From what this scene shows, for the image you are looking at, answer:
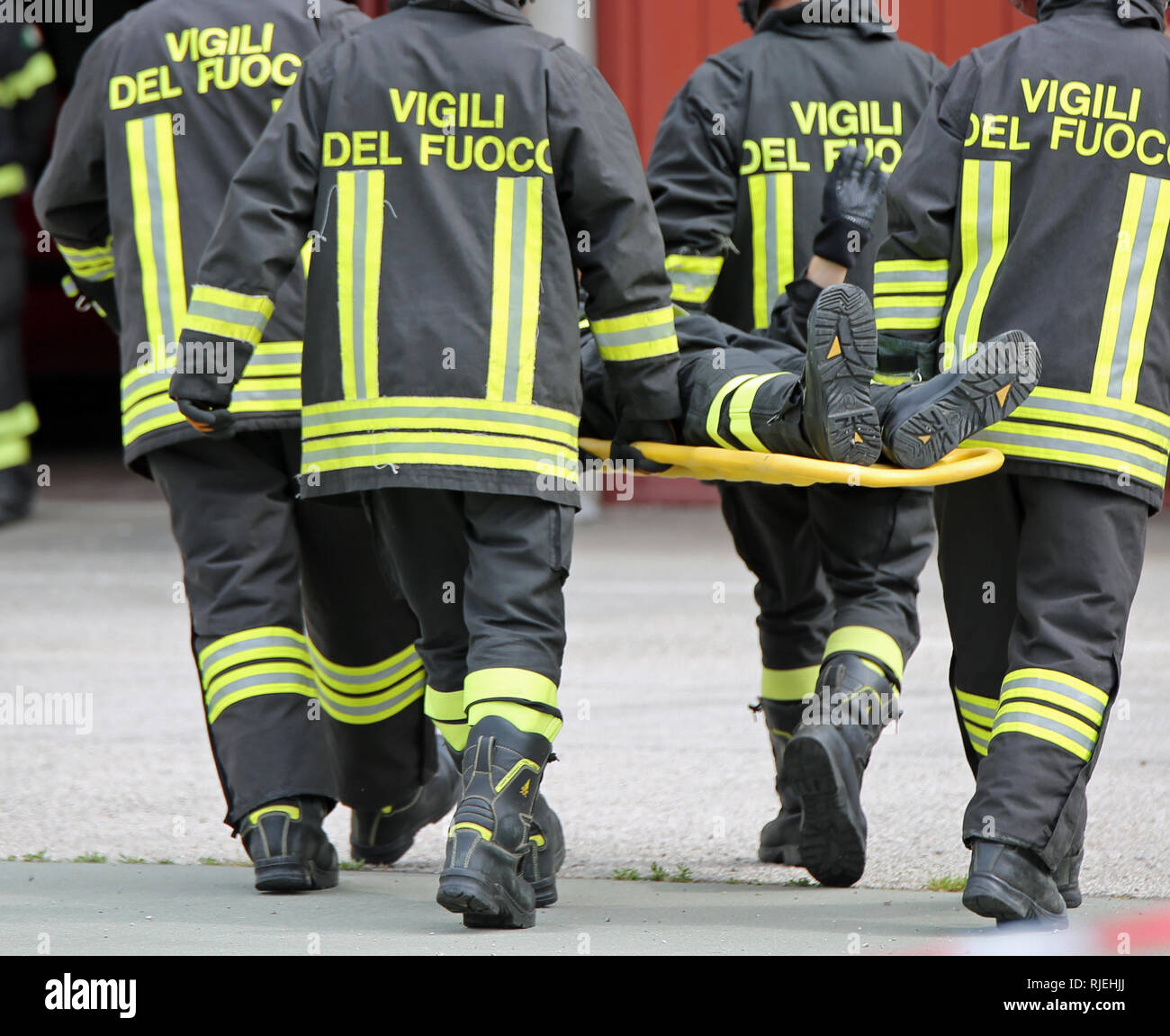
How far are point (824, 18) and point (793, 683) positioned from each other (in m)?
1.64

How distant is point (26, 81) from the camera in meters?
9.23

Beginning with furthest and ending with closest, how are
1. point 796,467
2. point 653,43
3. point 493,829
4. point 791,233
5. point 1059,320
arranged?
point 653,43 → point 791,233 → point 796,467 → point 1059,320 → point 493,829

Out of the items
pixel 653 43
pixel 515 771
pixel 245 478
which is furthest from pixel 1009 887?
pixel 653 43

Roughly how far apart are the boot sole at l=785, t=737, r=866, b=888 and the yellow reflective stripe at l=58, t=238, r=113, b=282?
2049mm

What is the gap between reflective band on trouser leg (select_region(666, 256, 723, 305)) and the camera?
15.3 feet

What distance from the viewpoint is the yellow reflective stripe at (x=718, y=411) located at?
4.21m

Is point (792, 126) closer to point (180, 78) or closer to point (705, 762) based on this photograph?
point (180, 78)

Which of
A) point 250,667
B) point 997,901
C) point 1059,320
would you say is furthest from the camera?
point 250,667

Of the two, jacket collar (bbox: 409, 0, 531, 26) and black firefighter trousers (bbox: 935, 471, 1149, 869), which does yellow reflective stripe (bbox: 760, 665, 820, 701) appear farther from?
jacket collar (bbox: 409, 0, 531, 26)

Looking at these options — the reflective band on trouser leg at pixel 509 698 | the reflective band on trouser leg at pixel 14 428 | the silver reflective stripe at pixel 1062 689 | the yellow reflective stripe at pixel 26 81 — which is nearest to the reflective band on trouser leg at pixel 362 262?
the reflective band on trouser leg at pixel 509 698

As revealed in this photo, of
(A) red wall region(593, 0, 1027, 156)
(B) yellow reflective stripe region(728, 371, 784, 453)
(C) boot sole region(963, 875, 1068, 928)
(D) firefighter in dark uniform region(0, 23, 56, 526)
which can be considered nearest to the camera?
(C) boot sole region(963, 875, 1068, 928)

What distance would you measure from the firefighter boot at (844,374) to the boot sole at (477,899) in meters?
1.10

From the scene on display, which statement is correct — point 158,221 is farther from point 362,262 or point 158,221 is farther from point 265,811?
point 265,811

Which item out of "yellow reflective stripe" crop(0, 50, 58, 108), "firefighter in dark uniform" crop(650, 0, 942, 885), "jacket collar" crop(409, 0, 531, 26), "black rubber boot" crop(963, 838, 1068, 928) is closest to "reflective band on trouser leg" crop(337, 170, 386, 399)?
"jacket collar" crop(409, 0, 531, 26)
